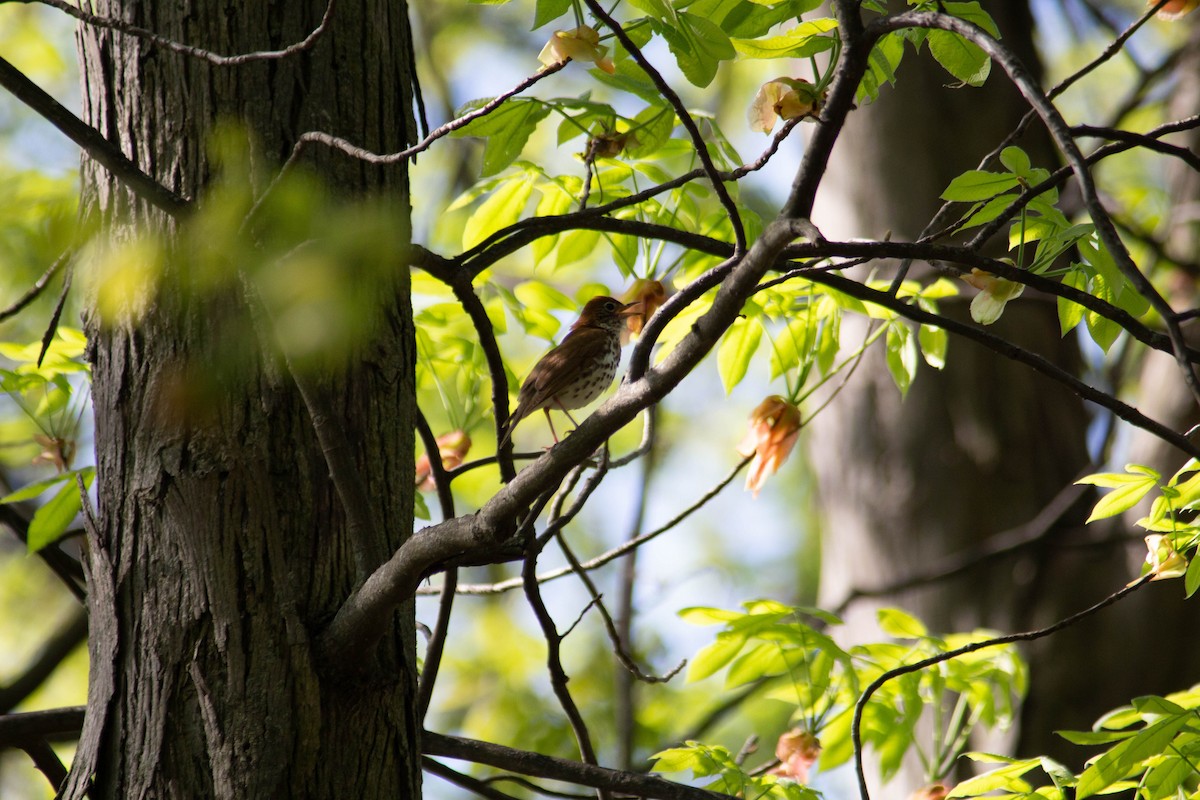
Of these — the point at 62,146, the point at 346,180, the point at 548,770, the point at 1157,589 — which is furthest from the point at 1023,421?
the point at 62,146

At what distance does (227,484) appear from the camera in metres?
1.86

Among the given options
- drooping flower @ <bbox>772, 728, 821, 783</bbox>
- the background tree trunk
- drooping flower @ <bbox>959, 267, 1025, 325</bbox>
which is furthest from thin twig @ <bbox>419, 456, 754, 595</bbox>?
the background tree trunk

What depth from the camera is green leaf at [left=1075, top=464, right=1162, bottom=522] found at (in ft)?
7.36

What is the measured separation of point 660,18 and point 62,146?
4.74 m

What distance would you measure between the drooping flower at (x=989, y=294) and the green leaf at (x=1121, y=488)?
0.42 meters

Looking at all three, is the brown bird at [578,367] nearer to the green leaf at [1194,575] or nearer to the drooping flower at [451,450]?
the drooping flower at [451,450]

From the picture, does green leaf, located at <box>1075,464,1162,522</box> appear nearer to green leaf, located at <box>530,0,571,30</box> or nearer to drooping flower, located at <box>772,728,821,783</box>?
drooping flower, located at <box>772,728,821,783</box>

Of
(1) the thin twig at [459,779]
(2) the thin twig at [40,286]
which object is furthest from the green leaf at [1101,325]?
(2) the thin twig at [40,286]

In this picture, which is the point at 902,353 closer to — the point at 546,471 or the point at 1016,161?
the point at 1016,161

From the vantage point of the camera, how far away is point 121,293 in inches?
74.5

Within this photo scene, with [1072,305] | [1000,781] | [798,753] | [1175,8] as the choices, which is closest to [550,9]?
[1072,305]

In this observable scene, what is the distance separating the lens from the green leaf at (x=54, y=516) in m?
2.52

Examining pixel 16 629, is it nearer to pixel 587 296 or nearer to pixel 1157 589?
pixel 587 296

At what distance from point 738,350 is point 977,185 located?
1066 millimetres
